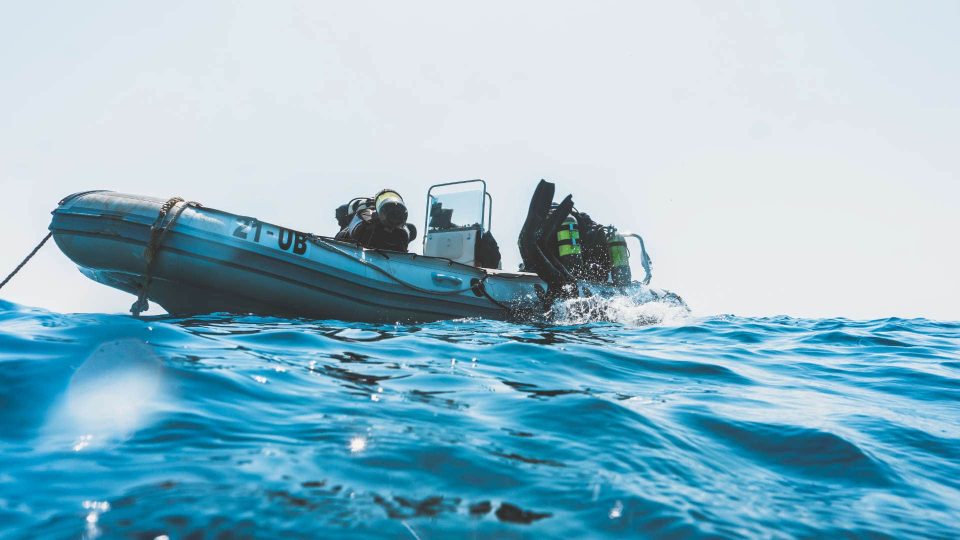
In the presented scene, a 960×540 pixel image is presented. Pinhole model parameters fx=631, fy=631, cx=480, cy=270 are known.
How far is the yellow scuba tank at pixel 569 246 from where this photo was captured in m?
9.61

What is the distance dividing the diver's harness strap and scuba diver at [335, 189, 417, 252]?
2071 millimetres

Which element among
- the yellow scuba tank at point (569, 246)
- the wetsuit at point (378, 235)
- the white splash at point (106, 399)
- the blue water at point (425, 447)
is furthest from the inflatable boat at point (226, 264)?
the white splash at point (106, 399)

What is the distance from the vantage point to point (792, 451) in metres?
2.60

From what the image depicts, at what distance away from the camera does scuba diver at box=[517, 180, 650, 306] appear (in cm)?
958

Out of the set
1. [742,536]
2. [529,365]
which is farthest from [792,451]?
[529,365]

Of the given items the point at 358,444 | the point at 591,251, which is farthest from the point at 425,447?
the point at 591,251

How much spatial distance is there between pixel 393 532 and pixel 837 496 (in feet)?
5.05

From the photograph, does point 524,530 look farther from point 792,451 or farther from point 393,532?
point 792,451

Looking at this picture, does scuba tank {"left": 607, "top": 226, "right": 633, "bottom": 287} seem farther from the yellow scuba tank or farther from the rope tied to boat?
the rope tied to boat

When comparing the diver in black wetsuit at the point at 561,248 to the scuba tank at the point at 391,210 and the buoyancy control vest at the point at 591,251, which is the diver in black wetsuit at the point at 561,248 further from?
the scuba tank at the point at 391,210

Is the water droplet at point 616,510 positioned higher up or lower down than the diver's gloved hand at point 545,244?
lower down

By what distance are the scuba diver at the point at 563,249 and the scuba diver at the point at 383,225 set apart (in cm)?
199

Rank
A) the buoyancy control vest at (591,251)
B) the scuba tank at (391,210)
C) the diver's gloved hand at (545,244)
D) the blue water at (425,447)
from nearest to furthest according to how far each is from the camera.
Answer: the blue water at (425,447)
the scuba tank at (391,210)
the diver's gloved hand at (545,244)
the buoyancy control vest at (591,251)

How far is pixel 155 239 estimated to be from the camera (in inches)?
277
